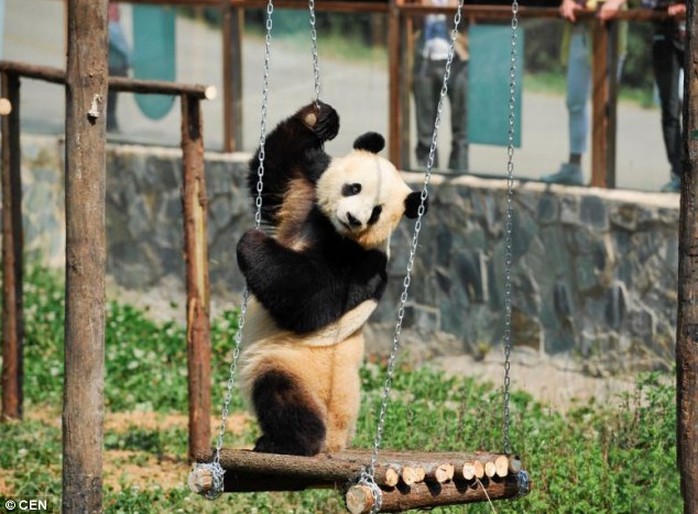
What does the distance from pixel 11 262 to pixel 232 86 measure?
368 cm

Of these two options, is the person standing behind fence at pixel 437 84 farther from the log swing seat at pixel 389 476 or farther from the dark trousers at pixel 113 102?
the log swing seat at pixel 389 476

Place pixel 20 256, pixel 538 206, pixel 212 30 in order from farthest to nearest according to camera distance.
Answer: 1. pixel 212 30
2. pixel 538 206
3. pixel 20 256

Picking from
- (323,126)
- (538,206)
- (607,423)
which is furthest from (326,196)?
(538,206)

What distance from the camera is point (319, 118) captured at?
20.3 feet

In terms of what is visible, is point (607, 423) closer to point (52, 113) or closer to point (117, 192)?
point (117, 192)

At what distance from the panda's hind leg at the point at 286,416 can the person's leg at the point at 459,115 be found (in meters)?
4.82

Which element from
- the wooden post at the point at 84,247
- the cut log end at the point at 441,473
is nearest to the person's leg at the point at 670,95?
the cut log end at the point at 441,473

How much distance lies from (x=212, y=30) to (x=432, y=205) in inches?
113

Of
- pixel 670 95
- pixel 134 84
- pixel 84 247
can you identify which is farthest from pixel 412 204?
pixel 670 95

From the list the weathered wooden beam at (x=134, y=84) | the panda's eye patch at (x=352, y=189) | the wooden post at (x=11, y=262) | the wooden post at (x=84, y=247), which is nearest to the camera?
the wooden post at (x=84, y=247)

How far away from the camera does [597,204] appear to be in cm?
940

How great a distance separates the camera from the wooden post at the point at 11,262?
840cm

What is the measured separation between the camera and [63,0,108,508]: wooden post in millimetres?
5195

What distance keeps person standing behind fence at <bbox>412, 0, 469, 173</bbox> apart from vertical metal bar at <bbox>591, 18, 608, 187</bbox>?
1.13 m
